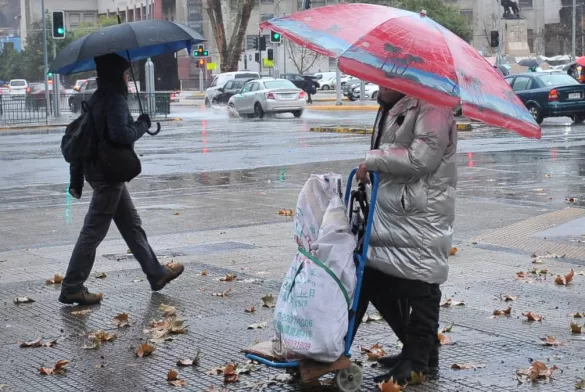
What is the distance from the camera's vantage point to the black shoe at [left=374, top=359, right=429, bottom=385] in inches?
221

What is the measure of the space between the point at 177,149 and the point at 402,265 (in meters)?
19.7

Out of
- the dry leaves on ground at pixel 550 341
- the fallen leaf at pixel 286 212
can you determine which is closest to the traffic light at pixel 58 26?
the fallen leaf at pixel 286 212

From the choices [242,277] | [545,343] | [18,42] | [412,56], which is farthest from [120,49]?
[18,42]

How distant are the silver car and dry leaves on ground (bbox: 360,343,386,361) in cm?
3426

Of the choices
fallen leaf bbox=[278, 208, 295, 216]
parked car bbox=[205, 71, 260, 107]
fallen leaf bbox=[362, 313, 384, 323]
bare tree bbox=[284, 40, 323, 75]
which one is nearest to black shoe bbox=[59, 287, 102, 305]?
fallen leaf bbox=[362, 313, 384, 323]

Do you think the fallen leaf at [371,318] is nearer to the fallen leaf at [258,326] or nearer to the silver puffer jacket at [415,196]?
the fallen leaf at [258,326]

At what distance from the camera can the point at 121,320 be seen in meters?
7.20

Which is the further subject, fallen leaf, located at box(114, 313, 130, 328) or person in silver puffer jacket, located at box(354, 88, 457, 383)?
fallen leaf, located at box(114, 313, 130, 328)

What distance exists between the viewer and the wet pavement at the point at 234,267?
6.12 meters

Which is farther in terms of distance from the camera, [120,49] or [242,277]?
[242,277]

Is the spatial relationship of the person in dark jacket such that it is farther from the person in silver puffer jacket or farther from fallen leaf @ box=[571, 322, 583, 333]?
fallen leaf @ box=[571, 322, 583, 333]

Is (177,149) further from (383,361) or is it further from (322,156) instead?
(383,361)

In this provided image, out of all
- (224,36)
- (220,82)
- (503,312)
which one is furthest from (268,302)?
(224,36)

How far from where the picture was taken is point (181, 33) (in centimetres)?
812
